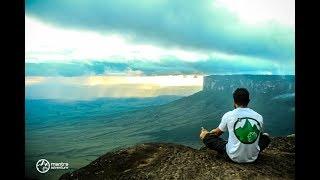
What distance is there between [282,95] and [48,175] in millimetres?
2641

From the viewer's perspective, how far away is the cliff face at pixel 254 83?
17.4ft

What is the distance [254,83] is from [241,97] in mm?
493

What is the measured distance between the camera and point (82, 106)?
5340mm

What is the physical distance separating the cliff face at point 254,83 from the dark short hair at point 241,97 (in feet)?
1.18

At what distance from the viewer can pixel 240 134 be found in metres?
4.76

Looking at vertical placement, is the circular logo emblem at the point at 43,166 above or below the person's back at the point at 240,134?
below

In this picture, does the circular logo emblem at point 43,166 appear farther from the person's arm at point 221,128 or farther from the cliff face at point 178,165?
the person's arm at point 221,128

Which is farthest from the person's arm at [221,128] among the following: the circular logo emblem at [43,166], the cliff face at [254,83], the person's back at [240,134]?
the circular logo emblem at [43,166]

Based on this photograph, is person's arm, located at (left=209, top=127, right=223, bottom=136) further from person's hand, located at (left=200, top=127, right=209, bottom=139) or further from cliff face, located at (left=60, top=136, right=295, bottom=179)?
cliff face, located at (left=60, top=136, right=295, bottom=179)

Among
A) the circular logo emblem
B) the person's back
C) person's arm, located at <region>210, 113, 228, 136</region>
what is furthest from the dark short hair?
the circular logo emblem

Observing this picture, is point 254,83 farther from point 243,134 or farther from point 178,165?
point 178,165
